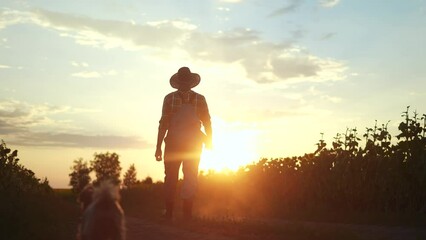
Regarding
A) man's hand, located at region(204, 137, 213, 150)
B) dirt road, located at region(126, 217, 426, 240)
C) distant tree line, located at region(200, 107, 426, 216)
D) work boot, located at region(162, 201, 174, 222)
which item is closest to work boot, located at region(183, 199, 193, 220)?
work boot, located at region(162, 201, 174, 222)

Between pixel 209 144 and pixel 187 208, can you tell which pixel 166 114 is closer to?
pixel 209 144

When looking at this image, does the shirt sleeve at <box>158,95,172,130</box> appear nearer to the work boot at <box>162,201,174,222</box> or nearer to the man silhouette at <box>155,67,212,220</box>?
the man silhouette at <box>155,67,212,220</box>

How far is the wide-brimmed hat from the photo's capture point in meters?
→ 13.4

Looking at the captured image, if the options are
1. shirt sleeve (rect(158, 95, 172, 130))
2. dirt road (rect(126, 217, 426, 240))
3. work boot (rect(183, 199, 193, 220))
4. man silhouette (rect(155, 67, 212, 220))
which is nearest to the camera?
dirt road (rect(126, 217, 426, 240))

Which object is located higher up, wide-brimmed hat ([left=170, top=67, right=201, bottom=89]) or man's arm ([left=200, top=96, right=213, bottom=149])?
wide-brimmed hat ([left=170, top=67, right=201, bottom=89])

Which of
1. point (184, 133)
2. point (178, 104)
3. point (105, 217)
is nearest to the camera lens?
point (105, 217)

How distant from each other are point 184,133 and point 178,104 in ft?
2.03

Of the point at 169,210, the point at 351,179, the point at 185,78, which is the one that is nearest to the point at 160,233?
the point at 169,210

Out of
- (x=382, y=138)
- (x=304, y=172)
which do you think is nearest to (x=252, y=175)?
(x=304, y=172)

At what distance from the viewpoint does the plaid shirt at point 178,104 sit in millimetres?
13281

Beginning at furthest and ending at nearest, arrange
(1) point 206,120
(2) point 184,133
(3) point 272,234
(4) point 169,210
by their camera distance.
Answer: (4) point 169,210 < (1) point 206,120 < (2) point 184,133 < (3) point 272,234

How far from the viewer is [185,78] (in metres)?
13.4

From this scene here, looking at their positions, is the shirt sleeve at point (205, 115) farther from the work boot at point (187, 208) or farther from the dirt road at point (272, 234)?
the dirt road at point (272, 234)

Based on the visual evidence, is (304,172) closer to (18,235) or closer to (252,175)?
(252,175)
